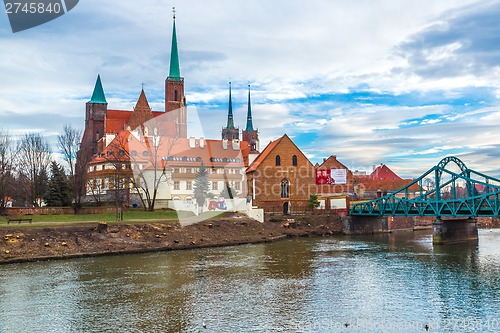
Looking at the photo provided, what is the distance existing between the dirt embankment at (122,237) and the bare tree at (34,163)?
69.1 ft

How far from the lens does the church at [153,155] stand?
5681 cm

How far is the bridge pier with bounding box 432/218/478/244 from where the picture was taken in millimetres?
44125

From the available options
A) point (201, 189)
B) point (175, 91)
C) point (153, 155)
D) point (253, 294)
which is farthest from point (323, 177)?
point (253, 294)

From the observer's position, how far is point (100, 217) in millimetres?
45656

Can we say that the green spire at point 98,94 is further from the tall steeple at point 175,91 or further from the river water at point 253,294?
the river water at point 253,294

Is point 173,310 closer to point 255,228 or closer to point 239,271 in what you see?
point 239,271

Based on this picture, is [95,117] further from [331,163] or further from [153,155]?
[331,163]

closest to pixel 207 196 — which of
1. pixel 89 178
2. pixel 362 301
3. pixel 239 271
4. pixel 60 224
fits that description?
pixel 89 178

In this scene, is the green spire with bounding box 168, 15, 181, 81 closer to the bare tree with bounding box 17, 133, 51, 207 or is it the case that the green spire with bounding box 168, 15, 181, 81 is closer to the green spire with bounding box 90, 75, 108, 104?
the green spire with bounding box 90, 75, 108, 104

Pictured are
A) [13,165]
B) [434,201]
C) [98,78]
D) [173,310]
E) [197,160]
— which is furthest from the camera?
[98,78]

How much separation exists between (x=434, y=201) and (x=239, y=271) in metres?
27.6

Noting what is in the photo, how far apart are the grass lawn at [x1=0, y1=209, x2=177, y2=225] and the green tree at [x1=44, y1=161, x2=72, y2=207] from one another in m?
5.12

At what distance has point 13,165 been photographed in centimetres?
5331

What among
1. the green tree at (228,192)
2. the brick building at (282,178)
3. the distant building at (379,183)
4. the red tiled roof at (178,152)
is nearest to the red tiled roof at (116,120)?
the red tiled roof at (178,152)
